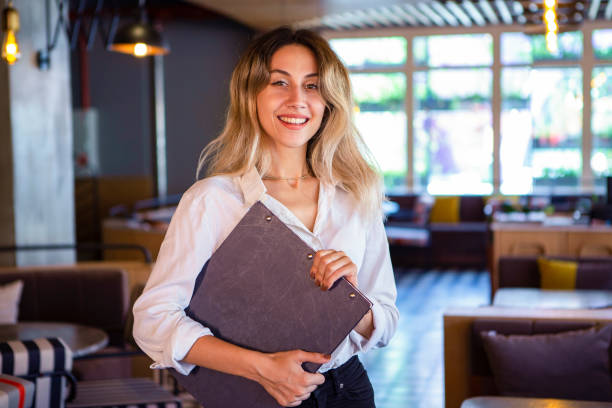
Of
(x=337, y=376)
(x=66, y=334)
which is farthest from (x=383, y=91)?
(x=337, y=376)

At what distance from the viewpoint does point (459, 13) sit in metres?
11.6

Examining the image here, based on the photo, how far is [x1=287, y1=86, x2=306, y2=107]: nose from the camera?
1.63 meters

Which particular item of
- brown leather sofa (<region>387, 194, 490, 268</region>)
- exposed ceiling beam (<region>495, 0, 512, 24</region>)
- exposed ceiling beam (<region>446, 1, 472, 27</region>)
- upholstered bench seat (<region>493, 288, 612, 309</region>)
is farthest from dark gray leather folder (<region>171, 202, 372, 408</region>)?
exposed ceiling beam (<region>495, 0, 512, 24</region>)

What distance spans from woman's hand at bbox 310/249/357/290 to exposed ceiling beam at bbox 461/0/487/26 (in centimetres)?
961

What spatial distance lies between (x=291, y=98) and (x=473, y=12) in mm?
10521

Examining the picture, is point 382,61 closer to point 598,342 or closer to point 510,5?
point 510,5

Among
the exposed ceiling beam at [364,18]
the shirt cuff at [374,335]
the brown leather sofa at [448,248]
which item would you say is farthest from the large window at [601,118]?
the shirt cuff at [374,335]

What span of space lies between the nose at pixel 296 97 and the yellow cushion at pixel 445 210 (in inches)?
389

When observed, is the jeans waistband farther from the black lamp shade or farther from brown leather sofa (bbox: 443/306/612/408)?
the black lamp shade

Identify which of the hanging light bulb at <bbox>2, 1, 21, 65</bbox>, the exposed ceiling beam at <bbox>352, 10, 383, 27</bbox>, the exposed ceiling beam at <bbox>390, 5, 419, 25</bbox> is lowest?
the hanging light bulb at <bbox>2, 1, 21, 65</bbox>

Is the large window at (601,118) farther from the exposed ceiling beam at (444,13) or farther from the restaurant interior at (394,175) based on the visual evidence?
the exposed ceiling beam at (444,13)

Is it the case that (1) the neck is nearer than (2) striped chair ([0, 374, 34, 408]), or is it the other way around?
(1) the neck

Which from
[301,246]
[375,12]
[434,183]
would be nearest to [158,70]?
[375,12]

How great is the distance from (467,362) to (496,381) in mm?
180
